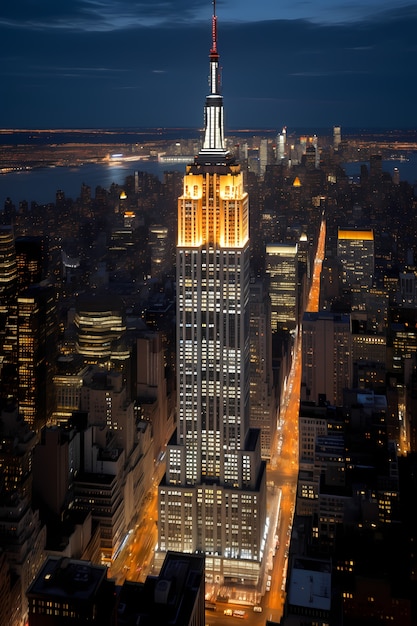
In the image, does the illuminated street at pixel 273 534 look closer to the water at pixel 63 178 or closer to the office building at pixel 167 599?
the office building at pixel 167 599

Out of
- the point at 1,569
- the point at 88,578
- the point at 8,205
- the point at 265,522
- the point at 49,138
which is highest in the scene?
the point at 49,138

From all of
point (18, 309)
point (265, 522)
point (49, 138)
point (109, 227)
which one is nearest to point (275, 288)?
point (109, 227)

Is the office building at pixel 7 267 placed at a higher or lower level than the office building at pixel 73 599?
higher

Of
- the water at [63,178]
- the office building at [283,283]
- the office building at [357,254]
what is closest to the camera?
the water at [63,178]

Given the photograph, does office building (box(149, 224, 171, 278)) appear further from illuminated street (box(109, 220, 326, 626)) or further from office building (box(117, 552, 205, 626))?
office building (box(117, 552, 205, 626))

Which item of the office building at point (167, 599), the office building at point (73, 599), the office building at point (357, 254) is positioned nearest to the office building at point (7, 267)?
the office building at point (167, 599)

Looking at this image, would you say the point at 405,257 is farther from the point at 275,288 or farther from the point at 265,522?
the point at 265,522

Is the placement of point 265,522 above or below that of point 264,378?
below

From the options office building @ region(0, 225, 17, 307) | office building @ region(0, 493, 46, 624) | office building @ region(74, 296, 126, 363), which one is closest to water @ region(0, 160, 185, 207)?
office building @ region(0, 225, 17, 307)
